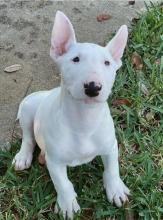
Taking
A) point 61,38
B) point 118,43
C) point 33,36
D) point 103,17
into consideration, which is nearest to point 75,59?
point 61,38

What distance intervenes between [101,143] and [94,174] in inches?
25.3

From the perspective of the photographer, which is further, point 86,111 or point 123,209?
point 123,209

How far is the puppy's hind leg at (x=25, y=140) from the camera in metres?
4.27

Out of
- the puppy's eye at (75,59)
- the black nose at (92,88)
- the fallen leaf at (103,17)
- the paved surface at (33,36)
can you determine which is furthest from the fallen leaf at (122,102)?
the black nose at (92,88)

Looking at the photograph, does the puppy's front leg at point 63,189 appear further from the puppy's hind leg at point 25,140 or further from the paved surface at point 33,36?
the paved surface at point 33,36

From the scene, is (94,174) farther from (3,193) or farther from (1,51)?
(1,51)

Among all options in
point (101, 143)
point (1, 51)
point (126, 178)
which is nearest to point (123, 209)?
point (126, 178)

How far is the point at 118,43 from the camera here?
3551 mm

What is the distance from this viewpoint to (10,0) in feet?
Result: 19.2

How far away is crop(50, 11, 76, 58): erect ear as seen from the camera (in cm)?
345

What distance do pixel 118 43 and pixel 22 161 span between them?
128 centimetres

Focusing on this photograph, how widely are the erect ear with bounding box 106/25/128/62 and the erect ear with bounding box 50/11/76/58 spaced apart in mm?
241

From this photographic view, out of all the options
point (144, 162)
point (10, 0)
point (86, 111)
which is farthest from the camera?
point (10, 0)

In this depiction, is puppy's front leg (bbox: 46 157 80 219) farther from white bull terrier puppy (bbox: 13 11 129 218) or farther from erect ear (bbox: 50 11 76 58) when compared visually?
erect ear (bbox: 50 11 76 58)
